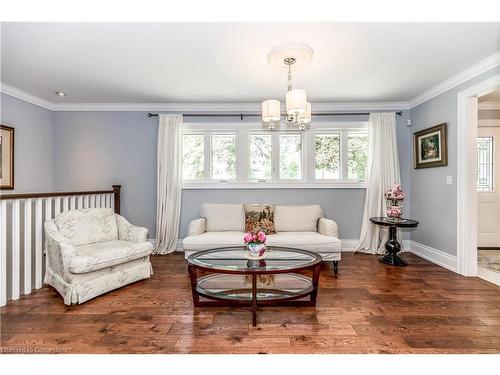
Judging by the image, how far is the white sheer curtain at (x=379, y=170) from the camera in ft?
13.7

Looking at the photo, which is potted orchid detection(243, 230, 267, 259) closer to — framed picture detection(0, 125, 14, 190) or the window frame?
the window frame

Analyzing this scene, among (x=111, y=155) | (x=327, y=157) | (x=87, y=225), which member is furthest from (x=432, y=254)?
(x=111, y=155)

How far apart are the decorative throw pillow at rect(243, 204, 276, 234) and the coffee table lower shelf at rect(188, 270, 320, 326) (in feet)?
3.40

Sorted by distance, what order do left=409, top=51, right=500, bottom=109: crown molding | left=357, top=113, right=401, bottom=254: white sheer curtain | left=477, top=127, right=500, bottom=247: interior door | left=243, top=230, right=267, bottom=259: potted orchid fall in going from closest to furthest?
left=243, top=230, right=267, bottom=259: potted orchid → left=409, top=51, right=500, bottom=109: crown molding → left=357, top=113, right=401, bottom=254: white sheer curtain → left=477, top=127, right=500, bottom=247: interior door

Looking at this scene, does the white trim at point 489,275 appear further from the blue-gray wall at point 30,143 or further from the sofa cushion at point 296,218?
the blue-gray wall at point 30,143

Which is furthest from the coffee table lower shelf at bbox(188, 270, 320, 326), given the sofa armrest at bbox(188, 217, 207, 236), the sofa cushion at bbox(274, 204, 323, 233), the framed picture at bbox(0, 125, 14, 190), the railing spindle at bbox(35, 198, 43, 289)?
the framed picture at bbox(0, 125, 14, 190)

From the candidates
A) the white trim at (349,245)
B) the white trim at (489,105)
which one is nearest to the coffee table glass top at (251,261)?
the white trim at (349,245)

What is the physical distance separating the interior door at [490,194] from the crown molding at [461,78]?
5.10 feet

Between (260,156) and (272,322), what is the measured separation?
286 cm

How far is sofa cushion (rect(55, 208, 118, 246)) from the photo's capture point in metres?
2.97

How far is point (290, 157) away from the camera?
443 centimetres

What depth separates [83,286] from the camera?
2451 mm

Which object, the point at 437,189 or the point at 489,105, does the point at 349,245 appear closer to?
the point at 437,189

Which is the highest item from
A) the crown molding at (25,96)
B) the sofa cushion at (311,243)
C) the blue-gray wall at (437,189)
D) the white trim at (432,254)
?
the crown molding at (25,96)
